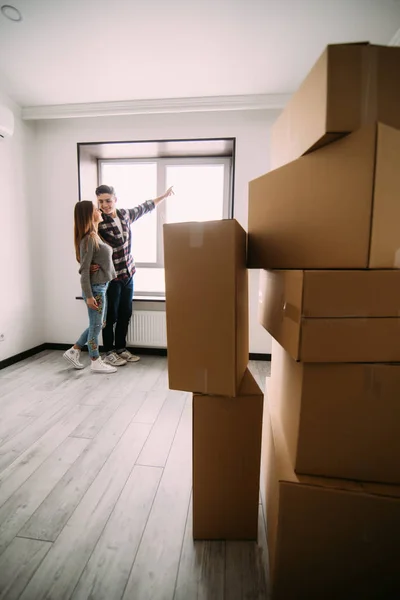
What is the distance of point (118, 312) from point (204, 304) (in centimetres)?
218

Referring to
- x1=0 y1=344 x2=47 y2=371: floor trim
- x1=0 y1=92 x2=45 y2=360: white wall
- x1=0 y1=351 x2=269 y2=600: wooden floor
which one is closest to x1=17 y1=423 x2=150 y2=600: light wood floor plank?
x1=0 y1=351 x2=269 y2=600: wooden floor

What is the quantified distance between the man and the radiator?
10cm

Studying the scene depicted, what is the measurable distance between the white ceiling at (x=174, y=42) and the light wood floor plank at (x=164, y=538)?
2.46 meters

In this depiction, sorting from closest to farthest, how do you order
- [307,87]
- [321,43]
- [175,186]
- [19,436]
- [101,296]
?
[307,87], [19,436], [321,43], [101,296], [175,186]

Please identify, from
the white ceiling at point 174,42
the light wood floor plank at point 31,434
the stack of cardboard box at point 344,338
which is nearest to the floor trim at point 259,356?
the light wood floor plank at point 31,434

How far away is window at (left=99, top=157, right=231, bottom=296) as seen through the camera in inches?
118

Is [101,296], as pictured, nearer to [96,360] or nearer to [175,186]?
[96,360]

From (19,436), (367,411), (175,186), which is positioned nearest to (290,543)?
(367,411)

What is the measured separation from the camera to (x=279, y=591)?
2.58 feet

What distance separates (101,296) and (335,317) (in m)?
2.05

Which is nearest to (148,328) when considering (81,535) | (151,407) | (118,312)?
(118,312)

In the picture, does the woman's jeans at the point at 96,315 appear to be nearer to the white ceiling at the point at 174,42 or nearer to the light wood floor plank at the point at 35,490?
the light wood floor plank at the point at 35,490

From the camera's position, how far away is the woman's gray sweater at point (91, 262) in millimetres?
2217

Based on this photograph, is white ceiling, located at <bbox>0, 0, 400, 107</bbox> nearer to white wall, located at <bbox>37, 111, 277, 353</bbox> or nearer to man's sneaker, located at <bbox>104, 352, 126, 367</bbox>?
white wall, located at <bbox>37, 111, 277, 353</bbox>
